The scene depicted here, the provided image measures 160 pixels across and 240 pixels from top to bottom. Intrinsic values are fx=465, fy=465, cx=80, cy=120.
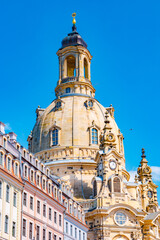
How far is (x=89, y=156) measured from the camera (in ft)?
322

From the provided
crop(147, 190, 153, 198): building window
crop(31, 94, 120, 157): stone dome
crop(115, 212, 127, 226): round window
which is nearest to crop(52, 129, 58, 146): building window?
crop(31, 94, 120, 157): stone dome

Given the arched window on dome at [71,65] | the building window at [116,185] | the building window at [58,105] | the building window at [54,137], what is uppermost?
the arched window on dome at [71,65]

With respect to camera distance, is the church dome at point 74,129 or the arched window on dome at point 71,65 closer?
the church dome at point 74,129

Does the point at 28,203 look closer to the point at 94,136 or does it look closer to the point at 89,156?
the point at 89,156

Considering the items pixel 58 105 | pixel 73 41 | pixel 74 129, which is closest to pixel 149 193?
pixel 74 129

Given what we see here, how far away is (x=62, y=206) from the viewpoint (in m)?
56.5

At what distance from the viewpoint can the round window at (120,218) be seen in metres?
84.7

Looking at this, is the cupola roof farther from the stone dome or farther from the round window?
the round window

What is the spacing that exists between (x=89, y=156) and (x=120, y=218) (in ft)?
57.3

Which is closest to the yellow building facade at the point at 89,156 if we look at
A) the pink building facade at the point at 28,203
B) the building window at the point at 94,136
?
the building window at the point at 94,136

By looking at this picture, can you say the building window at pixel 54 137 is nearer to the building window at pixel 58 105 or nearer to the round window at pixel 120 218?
the building window at pixel 58 105

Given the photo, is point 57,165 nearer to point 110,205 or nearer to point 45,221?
point 110,205

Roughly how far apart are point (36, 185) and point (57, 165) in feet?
154

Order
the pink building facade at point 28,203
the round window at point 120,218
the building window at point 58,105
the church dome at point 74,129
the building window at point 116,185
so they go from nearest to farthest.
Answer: the pink building facade at point 28,203
the round window at point 120,218
the building window at point 116,185
the church dome at point 74,129
the building window at point 58,105
